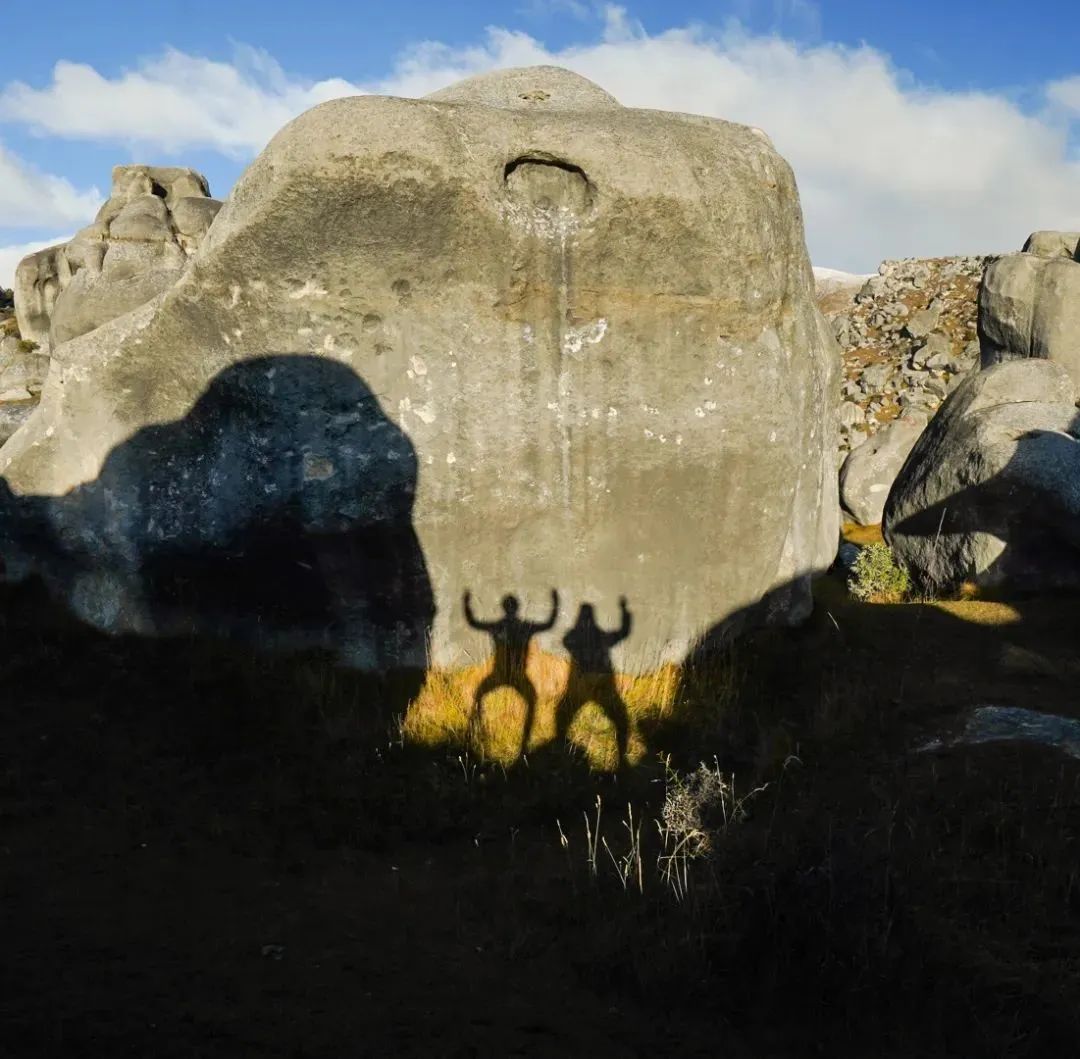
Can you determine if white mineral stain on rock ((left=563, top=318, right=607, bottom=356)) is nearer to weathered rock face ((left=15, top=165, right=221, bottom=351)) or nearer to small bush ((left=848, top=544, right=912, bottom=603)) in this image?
weathered rock face ((left=15, top=165, right=221, bottom=351))

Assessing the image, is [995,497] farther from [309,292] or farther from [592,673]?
[309,292]

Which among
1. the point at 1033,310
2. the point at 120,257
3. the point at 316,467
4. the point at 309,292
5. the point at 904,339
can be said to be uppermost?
the point at 904,339

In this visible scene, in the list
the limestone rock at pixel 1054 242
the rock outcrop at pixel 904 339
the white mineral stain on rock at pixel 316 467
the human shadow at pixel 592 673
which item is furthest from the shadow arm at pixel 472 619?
the limestone rock at pixel 1054 242

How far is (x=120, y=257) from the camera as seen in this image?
1391 centimetres

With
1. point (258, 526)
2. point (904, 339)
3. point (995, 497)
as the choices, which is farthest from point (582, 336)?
point (904, 339)

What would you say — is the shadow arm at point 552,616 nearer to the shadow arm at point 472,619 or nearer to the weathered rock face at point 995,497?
the shadow arm at point 472,619

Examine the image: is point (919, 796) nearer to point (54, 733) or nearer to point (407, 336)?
point (407, 336)

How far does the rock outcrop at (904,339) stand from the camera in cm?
2678

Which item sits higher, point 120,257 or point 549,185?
point 120,257

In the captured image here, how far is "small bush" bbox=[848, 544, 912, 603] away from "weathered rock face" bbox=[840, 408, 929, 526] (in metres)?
4.89

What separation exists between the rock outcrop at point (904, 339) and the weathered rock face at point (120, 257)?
15.0 m

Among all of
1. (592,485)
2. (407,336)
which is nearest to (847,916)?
(592,485)

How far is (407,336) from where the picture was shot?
6.19 m

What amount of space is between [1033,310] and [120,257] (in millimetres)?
15357
